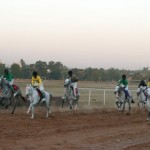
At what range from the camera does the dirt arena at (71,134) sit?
1509 centimetres

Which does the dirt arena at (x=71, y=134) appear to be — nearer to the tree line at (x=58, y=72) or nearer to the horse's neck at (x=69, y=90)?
the horse's neck at (x=69, y=90)

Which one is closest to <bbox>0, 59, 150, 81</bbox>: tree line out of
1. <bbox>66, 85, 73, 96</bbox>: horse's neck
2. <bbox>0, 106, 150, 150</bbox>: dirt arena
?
<bbox>66, 85, 73, 96</bbox>: horse's neck

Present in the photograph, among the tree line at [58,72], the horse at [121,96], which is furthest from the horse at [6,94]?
the tree line at [58,72]

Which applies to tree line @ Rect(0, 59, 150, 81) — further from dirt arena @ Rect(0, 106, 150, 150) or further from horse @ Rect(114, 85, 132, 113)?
dirt arena @ Rect(0, 106, 150, 150)

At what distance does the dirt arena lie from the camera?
15094 millimetres

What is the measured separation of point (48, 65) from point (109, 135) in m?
56.7

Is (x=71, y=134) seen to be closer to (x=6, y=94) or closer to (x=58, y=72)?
(x=6, y=94)

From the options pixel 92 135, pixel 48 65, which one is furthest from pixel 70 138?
pixel 48 65

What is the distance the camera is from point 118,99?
1230 inches

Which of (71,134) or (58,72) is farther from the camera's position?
(58,72)

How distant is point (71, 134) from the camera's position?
1798 cm

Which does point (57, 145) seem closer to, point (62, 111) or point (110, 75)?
point (62, 111)

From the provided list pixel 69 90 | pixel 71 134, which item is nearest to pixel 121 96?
pixel 69 90

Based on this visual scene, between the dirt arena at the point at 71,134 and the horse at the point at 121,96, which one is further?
the horse at the point at 121,96
